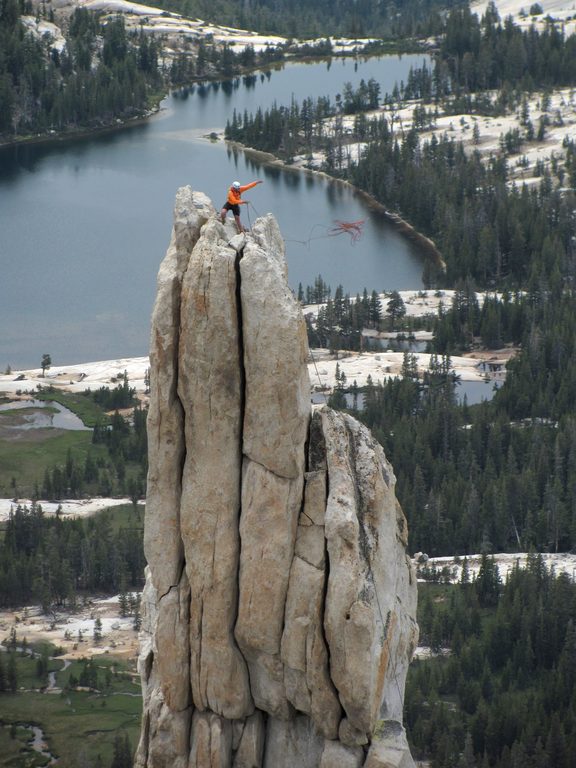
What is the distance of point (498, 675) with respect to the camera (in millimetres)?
75750

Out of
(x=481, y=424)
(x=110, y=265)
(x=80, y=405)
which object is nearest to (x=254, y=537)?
(x=481, y=424)

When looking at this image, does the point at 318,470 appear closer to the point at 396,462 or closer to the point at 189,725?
the point at 189,725

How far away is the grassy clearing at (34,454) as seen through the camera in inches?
4272

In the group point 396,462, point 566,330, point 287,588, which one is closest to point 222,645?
point 287,588

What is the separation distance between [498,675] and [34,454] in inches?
1882

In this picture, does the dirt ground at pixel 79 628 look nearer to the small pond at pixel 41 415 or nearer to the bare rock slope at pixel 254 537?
the small pond at pixel 41 415

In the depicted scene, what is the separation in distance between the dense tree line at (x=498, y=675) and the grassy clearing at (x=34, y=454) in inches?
1238

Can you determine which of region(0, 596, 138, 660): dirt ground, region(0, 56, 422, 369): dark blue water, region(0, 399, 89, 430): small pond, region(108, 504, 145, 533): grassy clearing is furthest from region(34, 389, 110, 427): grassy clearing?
region(0, 596, 138, 660): dirt ground

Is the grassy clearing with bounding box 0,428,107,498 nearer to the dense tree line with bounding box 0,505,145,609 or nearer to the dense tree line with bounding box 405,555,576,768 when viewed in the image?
the dense tree line with bounding box 0,505,145,609

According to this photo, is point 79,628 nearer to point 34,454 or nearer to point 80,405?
point 34,454

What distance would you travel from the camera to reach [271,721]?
36.4 meters

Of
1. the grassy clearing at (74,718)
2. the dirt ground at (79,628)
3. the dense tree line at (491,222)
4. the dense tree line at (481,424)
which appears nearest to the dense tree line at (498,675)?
the dense tree line at (481,424)

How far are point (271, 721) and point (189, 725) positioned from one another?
164 centimetres

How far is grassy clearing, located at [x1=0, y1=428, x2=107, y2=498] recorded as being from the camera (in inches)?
4272
